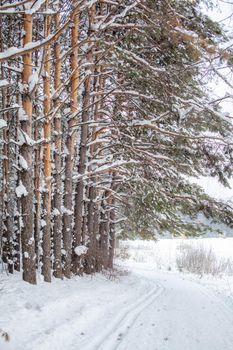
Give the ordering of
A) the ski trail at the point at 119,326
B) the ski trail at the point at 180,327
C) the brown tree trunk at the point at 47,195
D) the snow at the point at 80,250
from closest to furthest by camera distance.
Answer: the ski trail at the point at 119,326, the ski trail at the point at 180,327, the brown tree trunk at the point at 47,195, the snow at the point at 80,250

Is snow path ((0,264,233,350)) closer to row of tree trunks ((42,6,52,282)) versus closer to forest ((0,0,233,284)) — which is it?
row of tree trunks ((42,6,52,282))

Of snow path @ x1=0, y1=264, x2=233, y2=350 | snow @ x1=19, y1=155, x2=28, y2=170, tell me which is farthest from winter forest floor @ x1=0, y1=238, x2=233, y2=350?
snow @ x1=19, y1=155, x2=28, y2=170

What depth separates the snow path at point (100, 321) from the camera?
15.7 ft

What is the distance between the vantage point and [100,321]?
6.02m

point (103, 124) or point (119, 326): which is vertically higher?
point (103, 124)

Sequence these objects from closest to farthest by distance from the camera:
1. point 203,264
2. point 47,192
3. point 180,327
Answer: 1. point 180,327
2. point 47,192
3. point 203,264

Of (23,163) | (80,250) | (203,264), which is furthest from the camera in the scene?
(203,264)

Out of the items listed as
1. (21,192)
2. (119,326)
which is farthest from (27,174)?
(119,326)

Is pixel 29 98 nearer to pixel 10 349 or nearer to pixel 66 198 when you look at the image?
pixel 66 198

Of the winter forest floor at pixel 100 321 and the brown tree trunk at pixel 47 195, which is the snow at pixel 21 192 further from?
the winter forest floor at pixel 100 321

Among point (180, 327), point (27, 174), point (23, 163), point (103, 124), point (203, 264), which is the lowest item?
point (203, 264)

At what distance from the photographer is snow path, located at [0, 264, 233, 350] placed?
4.78 metres

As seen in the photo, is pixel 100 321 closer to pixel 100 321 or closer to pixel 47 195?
pixel 100 321

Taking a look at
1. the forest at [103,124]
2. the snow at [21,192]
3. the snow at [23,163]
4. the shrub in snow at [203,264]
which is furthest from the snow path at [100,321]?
the shrub in snow at [203,264]
